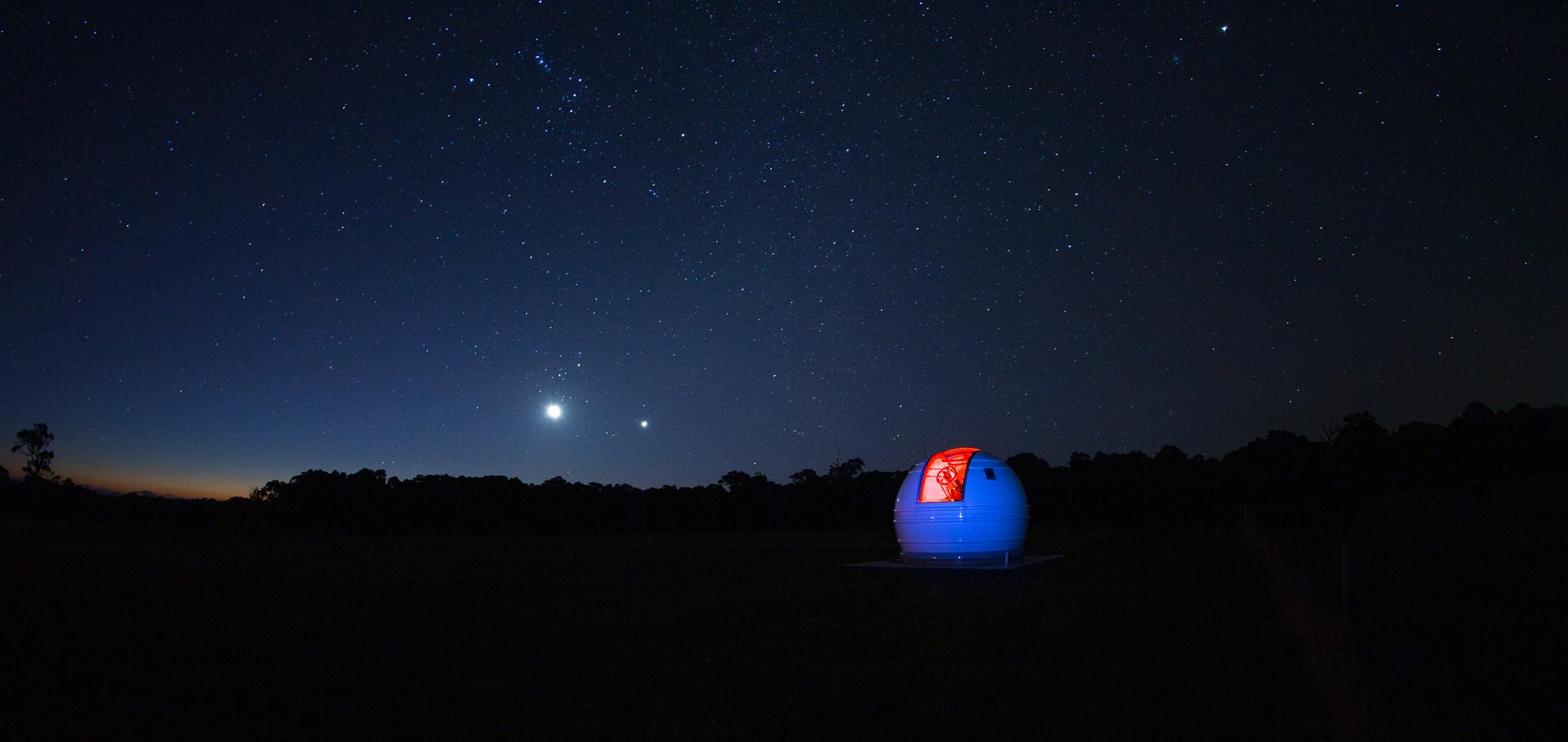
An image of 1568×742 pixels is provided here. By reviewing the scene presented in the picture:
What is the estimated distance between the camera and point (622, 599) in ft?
54.0

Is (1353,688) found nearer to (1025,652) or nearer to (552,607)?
(1025,652)

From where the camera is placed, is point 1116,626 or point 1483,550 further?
point 1483,550

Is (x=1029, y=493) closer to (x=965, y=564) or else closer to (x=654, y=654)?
(x=965, y=564)

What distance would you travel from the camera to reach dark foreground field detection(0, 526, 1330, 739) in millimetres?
7676

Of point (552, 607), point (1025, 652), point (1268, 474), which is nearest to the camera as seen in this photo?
point (1025, 652)

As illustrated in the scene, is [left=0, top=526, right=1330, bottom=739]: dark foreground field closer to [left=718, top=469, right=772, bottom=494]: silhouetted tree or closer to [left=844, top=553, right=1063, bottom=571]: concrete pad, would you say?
[left=844, top=553, right=1063, bottom=571]: concrete pad

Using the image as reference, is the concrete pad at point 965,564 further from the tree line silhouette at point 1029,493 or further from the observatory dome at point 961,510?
the tree line silhouette at point 1029,493

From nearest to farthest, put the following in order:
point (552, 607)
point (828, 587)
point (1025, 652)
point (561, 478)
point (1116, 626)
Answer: point (1025, 652) → point (1116, 626) → point (552, 607) → point (828, 587) → point (561, 478)

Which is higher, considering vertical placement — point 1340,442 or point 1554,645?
point 1340,442

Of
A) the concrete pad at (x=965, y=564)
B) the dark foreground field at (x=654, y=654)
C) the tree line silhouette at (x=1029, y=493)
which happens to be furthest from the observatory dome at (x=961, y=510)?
the tree line silhouette at (x=1029, y=493)

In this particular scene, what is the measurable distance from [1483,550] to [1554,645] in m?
19.9

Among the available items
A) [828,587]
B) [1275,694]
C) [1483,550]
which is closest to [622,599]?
[828,587]

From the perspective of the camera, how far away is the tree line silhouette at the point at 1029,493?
5066 cm

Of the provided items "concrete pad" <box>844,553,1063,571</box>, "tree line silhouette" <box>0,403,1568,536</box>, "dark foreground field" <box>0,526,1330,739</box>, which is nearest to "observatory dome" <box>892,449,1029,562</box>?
"concrete pad" <box>844,553,1063,571</box>
